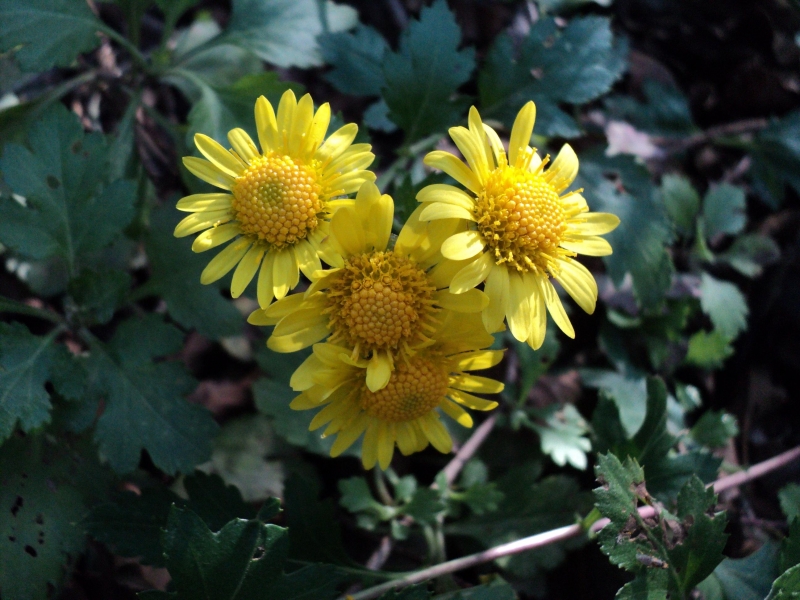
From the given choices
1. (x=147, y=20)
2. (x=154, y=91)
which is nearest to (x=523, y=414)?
(x=154, y=91)

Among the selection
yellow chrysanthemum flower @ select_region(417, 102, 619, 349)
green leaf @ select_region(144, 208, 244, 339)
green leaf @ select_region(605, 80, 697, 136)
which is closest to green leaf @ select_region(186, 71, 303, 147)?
green leaf @ select_region(144, 208, 244, 339)

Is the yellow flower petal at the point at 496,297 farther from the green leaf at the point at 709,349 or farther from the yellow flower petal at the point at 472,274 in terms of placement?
the green leaf at the point at 709,349

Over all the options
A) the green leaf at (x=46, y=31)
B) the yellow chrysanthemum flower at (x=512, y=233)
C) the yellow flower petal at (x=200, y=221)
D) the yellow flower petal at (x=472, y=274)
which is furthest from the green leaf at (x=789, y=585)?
the green leaf at (x=46, y=31)

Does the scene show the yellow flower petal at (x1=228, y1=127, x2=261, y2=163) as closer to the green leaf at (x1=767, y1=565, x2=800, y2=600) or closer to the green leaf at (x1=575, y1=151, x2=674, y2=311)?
the green leaf at (x1=575, y1=151, x2=674, y2=311)

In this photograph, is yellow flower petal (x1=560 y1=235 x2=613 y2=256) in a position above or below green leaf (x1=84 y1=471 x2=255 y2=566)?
above

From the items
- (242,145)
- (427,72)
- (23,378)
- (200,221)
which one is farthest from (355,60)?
(23,378)

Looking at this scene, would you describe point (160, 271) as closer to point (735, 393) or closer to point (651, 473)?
point (651, 473)
